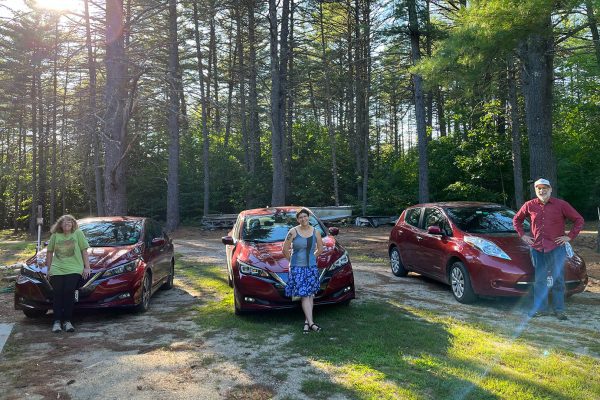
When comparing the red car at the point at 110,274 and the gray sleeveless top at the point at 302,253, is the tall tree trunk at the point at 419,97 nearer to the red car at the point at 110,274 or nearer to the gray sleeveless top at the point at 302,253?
the red car at the point at 110,274

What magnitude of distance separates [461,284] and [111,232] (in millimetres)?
5824

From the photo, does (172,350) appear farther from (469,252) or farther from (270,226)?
(469,252)

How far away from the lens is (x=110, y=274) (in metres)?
6.34

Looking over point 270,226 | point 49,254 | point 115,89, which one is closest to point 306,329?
point 270,226

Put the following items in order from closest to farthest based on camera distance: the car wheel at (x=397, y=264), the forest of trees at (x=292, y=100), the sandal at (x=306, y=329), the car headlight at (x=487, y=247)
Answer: the sandal at (x=306, y=329)
the car headlight at (x=487, y=247)
the car wheel at (x=397, y=264)
the forest of trees at (x=292, y=100)

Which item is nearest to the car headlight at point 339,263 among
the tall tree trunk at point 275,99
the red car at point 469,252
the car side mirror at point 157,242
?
the red car at point 469,252

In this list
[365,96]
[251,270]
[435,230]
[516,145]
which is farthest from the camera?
[365,96]

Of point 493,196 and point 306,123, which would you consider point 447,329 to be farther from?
point 306,123

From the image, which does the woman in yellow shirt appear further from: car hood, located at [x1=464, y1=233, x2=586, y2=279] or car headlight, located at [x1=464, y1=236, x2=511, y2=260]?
car hood, located at [x1=464, y1=233, x2=586, y2=279]

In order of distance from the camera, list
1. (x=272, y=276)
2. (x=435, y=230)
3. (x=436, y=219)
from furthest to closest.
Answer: (x=436, y=219), (x=435, y=230), (x=272, y=276)

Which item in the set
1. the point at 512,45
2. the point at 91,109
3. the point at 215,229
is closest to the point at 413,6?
the point at 512,45

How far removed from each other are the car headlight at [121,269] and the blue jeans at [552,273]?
5.74 meters

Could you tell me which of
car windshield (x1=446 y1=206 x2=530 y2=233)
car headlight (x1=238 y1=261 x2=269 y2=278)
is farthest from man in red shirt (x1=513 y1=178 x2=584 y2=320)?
car headlight (x1=238 y1=261 x2=269 y2=278)

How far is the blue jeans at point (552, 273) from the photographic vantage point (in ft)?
20.3
